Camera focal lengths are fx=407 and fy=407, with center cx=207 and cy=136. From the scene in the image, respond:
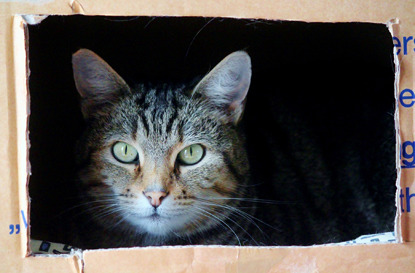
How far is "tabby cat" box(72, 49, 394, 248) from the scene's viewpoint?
35.3 inches

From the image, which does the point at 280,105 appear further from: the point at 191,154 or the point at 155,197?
the point at 155,197

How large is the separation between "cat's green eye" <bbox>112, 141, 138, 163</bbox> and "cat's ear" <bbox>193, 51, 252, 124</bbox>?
8.0 inches

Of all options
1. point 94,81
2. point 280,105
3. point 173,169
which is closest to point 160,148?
point 173,169

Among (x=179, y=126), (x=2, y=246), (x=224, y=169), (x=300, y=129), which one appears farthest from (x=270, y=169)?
(x=2, y=246)

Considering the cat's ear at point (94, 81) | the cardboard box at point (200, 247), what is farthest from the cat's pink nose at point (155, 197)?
the cat's ear at point (94, 81)

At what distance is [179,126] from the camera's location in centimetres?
93

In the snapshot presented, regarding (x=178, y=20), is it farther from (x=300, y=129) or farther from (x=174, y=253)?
(x=300, y=129)

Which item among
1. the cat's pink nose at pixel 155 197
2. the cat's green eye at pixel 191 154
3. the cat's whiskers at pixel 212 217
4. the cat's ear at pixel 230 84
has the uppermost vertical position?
the cat's ear at pixel 230 84

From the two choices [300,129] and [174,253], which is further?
[300,129]

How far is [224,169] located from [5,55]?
1.71 feet

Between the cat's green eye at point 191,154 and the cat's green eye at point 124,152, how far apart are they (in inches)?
4.0

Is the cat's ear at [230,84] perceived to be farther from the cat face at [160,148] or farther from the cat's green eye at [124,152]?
the cat's green eye at [124,152]

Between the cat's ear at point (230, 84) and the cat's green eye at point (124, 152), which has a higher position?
the cat's ear at point (230, 84)

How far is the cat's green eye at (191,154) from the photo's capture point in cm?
93
